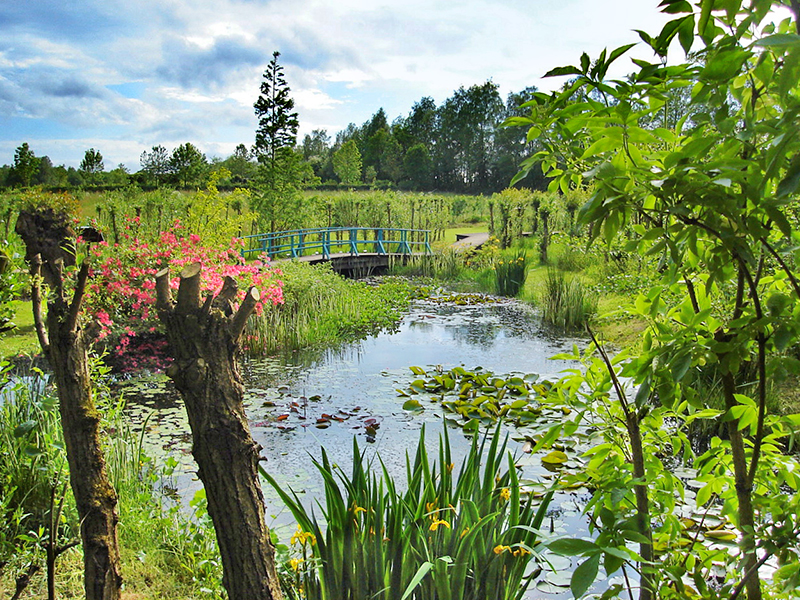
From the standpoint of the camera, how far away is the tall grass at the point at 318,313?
7039mm

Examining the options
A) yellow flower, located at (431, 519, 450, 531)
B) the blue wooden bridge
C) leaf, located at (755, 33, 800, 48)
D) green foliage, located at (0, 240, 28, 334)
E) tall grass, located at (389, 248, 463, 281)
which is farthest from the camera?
tall grass, located at (389, 248, 463, 281)

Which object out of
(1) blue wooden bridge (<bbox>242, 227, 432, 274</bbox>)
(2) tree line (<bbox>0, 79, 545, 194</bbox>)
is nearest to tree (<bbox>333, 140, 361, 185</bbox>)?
(2) tree line (<bbox>0, 79, 545, 194</bbox>)

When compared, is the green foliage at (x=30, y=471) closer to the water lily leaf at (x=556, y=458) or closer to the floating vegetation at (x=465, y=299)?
the water lily leaf at (x=556, y=458)

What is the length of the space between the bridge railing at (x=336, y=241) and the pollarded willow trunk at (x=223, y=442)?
11798 mm

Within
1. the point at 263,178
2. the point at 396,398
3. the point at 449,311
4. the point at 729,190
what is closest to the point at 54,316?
→ the point at 729,190

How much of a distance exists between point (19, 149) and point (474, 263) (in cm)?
1782

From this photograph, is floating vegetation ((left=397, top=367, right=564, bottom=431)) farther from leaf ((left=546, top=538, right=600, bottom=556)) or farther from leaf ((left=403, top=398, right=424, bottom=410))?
leaf ((left=546, top=538, right=600, bottom=556))

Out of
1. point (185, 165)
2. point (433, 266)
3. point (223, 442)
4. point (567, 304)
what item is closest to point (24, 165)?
point (185, 165)

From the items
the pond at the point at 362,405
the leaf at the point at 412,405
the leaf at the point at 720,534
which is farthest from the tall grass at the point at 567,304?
the leaf at the point at 720,534

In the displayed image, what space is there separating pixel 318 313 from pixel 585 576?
24.3ft

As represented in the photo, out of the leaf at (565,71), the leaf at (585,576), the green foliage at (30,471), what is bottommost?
the green foliage at (30,471)

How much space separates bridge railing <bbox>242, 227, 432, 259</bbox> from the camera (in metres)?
13.4

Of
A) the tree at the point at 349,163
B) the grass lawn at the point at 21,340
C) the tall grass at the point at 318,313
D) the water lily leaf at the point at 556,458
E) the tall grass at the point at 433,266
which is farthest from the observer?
the tree at the point at 349,163

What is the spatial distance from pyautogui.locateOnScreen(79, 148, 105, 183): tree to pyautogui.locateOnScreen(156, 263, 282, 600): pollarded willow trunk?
94.9ft
